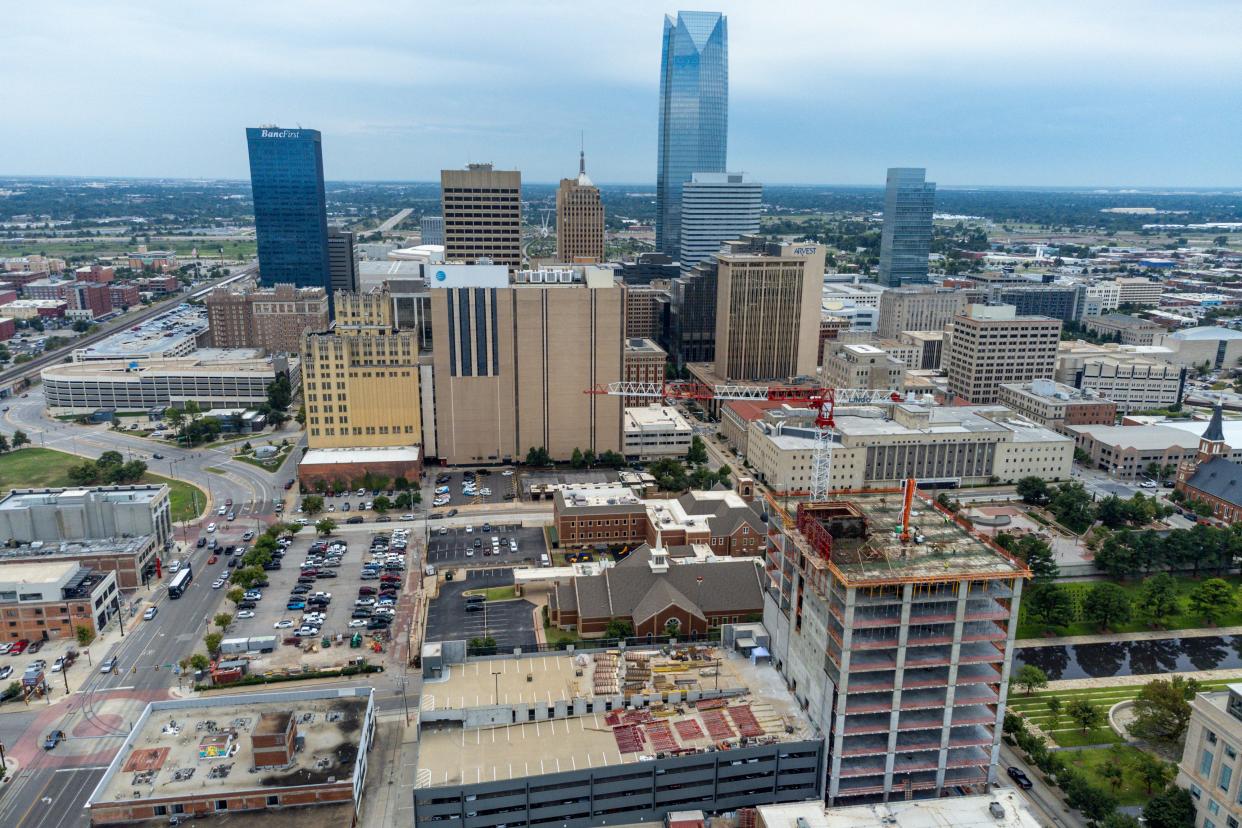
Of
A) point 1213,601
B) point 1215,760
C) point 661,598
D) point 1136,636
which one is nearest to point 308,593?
point 661,598

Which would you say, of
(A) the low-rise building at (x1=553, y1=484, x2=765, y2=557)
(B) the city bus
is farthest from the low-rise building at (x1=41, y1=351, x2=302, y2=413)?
(A) the low-rise building at (x1=553, y1=484, x2=765, y2=557)

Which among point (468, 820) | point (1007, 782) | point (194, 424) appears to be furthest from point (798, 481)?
point (194, 424)

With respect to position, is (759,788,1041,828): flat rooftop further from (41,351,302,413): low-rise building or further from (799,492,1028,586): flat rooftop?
(41,351,302,413): low-rise building

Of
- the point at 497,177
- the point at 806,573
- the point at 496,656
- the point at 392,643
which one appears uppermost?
the point at 497,177

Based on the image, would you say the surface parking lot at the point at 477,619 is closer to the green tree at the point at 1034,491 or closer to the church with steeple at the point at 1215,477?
the green tree at the point at 1034,491

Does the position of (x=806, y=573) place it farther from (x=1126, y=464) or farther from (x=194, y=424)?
(x=194, y=424)
